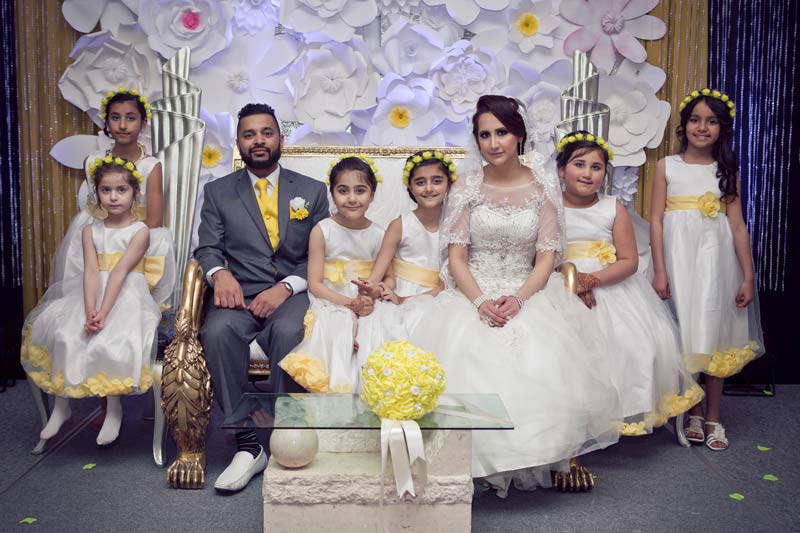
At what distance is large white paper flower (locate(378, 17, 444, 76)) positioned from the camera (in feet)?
15.9

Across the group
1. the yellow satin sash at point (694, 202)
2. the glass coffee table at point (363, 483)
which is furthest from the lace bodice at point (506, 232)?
the glass coffee table at point (363, 483)

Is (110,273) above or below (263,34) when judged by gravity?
below

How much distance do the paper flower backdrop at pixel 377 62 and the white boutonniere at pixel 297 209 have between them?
922 millimetres

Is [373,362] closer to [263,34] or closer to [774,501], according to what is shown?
[774,501]

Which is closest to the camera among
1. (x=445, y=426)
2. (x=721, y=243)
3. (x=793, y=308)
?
(x=445, y=426)

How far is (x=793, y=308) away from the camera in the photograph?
5316 mm

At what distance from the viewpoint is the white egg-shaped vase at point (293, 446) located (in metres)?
2.73

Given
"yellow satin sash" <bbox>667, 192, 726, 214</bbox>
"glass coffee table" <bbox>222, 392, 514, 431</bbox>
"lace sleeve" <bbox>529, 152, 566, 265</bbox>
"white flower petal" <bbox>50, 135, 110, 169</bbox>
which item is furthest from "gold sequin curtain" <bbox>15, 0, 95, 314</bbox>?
"yellow satin sash" <bbox>667, 192, 726, 214</bbox>

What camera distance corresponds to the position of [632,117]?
4.98m

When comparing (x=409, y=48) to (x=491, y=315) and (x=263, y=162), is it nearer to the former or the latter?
(x=263, y=162)

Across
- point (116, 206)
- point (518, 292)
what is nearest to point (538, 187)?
point (518, 292)

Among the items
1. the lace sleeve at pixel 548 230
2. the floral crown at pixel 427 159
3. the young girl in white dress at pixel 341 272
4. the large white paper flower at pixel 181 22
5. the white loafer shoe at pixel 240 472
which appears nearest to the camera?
the white loafer shoe at pixel 240 472

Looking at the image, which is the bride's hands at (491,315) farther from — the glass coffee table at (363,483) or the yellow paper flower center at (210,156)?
the yellow paper flower center at (210,156)

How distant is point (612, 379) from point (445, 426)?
4.01 ft
